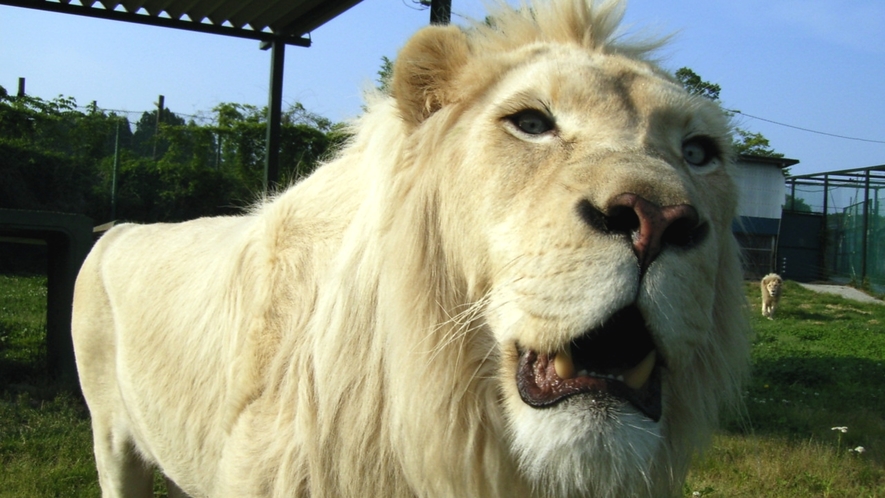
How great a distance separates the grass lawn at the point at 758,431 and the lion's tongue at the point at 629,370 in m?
0.74

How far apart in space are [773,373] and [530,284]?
25.7 ft

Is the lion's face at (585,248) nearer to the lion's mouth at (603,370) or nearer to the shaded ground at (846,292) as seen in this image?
the lion's mouth at (603,370)

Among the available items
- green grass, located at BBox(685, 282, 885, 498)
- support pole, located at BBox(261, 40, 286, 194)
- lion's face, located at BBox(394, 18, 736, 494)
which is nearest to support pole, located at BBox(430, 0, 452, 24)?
support pole, located at BBox(261, 40, 286, 194)

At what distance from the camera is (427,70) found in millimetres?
2371

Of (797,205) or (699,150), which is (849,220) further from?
(699,150)

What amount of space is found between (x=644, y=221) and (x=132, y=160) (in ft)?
51.1

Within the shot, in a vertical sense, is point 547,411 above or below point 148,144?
below

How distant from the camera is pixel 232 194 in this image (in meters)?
16.0

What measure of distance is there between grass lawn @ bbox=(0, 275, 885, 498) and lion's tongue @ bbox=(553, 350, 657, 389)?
0.74 metres

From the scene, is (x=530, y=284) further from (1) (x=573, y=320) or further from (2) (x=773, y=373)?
(2) (x=773, y=373)

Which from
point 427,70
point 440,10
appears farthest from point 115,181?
point 427,70

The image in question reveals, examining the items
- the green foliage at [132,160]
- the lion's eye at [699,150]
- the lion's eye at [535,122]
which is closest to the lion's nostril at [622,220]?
the lion's eye at [535,122]

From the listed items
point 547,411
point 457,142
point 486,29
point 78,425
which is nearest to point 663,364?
point 547,411

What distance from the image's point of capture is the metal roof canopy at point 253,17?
733 cm
